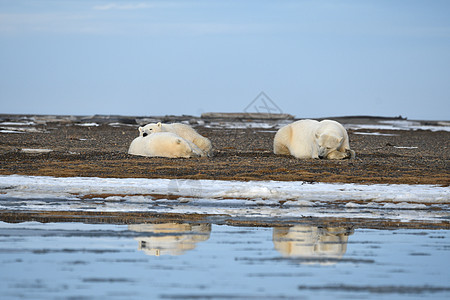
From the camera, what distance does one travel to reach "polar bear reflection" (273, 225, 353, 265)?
839 centimetres

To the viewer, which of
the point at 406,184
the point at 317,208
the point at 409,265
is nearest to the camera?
the point at 409,265

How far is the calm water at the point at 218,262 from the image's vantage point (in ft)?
22.1

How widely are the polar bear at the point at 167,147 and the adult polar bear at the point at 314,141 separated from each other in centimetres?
298

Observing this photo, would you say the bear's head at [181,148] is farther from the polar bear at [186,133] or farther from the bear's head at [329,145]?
the bear's head at [329,145]

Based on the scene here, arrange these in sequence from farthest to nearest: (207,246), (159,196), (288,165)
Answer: (288,165), (159,196), (207,246)

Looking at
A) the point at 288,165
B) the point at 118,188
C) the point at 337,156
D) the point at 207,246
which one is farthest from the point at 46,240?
the point at 337,156

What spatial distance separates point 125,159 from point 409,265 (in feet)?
39.1

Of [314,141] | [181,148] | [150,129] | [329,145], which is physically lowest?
[181,148]

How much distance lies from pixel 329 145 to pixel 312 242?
10.8 m

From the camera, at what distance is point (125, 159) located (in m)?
19.0

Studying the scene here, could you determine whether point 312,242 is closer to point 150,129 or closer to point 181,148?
point 181,148

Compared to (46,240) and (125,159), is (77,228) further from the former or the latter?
(125,159)

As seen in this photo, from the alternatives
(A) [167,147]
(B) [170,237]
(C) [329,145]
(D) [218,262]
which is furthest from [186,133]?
(D) [218,262]

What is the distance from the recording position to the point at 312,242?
9.19 m
